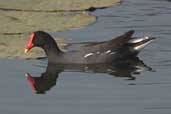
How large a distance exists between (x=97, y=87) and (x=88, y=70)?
4.71 ft

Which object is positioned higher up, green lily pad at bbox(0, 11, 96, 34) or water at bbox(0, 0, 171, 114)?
green lily pad at bbox(0, 11, 96, 34)

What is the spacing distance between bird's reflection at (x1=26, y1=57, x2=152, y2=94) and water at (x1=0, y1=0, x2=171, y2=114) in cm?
10

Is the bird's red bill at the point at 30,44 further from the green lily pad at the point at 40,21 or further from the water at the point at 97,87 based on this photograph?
the green lily pad at the point at 40,21

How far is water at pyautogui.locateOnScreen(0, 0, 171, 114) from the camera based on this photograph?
11.7 metres

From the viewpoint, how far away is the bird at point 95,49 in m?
14.6

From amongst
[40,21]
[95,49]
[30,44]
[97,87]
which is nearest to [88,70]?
[95,49]

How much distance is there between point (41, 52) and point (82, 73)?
1414mm

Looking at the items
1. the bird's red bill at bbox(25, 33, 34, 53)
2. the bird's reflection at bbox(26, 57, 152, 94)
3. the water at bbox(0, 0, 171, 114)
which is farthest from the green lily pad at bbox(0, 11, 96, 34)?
the bird's reflection at bbox(26, 57, 152, 94)

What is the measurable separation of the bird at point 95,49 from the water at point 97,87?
23 centimetres

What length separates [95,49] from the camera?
48.2ft

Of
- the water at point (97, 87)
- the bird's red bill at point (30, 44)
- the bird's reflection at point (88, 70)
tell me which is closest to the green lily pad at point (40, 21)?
the water at point (97, 87)

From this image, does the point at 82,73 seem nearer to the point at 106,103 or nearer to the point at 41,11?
the point at 106,103

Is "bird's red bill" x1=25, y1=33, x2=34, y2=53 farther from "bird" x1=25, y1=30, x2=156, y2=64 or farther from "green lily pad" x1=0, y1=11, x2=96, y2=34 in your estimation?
"green lily pad" x1=0, y1=11, x2=96, y2=34

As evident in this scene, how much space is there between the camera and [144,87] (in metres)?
12.7
